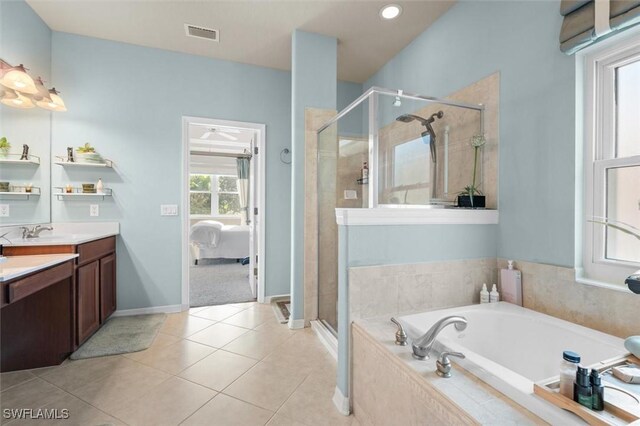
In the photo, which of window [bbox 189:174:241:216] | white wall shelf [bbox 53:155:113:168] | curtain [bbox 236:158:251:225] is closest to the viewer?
white wall shelf [bbox 53:155:113:168]

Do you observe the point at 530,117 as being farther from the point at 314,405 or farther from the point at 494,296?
the point at 314,405

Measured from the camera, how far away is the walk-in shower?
6.73 ft

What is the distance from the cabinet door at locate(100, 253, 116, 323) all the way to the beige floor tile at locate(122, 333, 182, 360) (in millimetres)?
590

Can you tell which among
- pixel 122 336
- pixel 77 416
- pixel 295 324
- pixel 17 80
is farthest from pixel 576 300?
pixel 17 80

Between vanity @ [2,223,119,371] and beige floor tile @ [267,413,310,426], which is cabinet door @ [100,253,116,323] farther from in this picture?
beige floor tile @ [267,413,310,426]

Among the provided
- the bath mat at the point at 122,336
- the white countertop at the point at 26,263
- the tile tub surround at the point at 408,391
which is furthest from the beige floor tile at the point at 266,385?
the white countertop at the point at 26,263

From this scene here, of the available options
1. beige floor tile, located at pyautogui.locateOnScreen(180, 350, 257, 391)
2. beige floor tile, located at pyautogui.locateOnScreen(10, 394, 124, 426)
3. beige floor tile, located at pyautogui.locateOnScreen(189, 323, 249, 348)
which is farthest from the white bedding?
beige floor tile, located at pyautogui.locateOnScreen(10, 394, 124, 426)

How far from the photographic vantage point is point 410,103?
7.35 feet

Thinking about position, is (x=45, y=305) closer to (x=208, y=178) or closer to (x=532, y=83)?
(x=532, y=83)

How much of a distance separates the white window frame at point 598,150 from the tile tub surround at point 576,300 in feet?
0.24

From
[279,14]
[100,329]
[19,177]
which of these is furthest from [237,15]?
[100,329]

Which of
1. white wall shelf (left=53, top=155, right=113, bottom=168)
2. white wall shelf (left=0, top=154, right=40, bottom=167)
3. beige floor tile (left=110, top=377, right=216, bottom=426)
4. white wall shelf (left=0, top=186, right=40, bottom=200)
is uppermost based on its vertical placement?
white wall shelf (left=53, top=155, right=113, bottom=168)

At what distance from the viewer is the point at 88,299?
2375 millimetres

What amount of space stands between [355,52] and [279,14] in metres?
0.99
